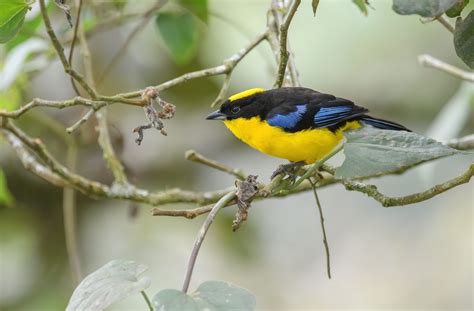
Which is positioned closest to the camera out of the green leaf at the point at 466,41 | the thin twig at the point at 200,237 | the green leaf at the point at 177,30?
the thin twig at the point at 200,237

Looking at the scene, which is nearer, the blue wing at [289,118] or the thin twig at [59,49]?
the thin twig at [59,49]

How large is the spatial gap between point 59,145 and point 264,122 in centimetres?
222

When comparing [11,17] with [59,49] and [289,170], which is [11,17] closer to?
[59,49]

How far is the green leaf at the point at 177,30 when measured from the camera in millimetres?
3422

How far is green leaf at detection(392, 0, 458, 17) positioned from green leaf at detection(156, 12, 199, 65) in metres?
1.91

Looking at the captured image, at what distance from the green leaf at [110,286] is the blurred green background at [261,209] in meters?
2.74

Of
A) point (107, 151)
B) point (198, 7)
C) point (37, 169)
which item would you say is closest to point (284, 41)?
point (107, 151)

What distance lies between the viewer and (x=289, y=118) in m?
2.94

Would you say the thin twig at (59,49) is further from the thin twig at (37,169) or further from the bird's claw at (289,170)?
the thin twig at (37,169)

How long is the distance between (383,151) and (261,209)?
351 cm

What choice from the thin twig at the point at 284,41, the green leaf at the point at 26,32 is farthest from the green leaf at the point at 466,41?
the green leaf at the point at 26,32

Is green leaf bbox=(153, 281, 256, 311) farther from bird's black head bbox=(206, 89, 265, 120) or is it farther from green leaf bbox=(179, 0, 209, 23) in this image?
green leaf bbox=(179, 0, 209, 23)

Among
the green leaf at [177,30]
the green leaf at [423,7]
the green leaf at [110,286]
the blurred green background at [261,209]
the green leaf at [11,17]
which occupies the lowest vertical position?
the blurred green background at [261,209]

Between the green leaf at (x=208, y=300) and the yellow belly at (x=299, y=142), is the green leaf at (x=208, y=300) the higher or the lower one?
the higher one
